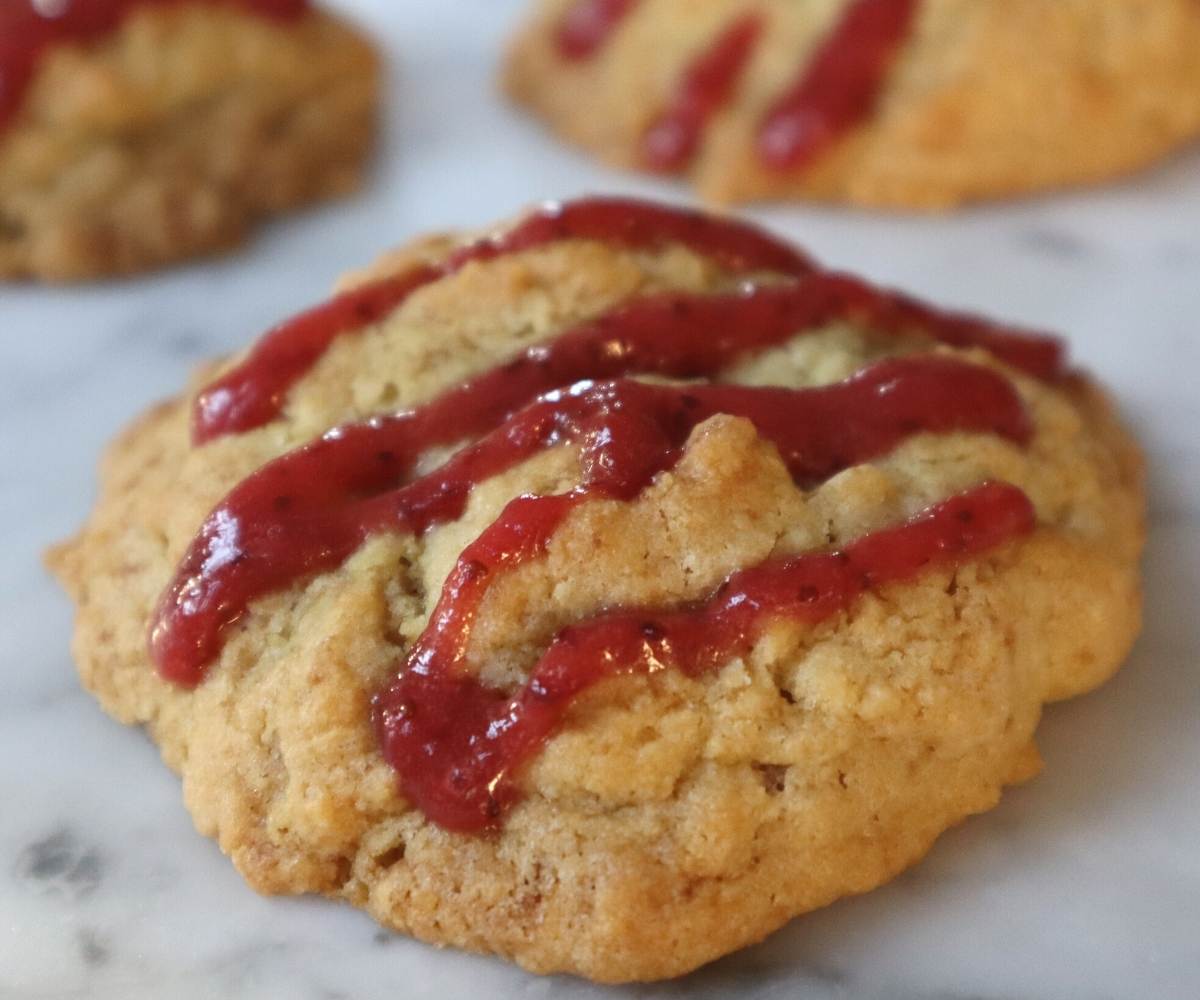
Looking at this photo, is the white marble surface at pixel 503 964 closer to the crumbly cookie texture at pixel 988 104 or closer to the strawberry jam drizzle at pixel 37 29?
the crumbly cookie texture at pixel 988 104

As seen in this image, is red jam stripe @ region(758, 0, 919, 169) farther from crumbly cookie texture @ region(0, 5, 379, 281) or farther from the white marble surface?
crumbly cookie texture @ region(0, 5, 379, 281)

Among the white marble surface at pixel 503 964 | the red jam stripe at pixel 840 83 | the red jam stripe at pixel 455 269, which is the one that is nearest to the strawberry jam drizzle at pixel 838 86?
the red jam stripe at pixel 840 83

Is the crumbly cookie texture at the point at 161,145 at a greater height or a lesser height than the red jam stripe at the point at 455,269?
lesser

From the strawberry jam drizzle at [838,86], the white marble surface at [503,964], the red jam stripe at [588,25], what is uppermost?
the strawberry jam drizzle at [838,86]

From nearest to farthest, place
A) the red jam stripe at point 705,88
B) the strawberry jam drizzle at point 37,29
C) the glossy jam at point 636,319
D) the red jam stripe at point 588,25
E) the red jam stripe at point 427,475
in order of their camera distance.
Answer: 1. the red jam stripe at point 427,475
2. the glossy jam at point 636,319
3. the strawberry jam drizzle at point 37,29
4. the red jam stripe at point 705,88
5. the red jam stripe at point 588,25

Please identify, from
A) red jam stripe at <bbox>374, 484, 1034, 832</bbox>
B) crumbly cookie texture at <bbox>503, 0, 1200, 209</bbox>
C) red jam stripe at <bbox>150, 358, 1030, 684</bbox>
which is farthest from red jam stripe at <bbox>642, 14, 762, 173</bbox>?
red jam stripe at <bbox>374, 484, 1034, 832</bbox>

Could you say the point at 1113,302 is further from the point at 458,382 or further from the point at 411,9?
the point at 411,9

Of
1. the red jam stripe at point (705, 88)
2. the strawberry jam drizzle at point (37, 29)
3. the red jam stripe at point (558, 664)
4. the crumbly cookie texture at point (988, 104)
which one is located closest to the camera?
the red jam stripe at point (558, 664)
